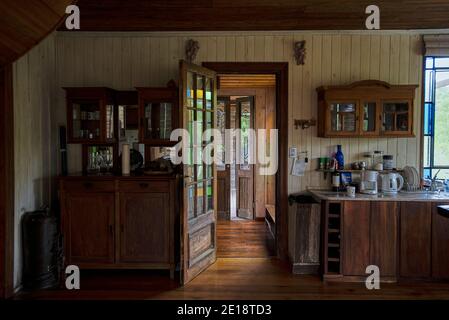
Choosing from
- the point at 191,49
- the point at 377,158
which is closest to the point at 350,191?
Result: the point at 377,158

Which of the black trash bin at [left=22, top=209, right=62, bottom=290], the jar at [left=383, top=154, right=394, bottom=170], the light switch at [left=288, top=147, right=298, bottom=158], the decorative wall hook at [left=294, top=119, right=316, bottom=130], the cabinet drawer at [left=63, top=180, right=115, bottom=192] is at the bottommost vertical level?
the black trash bin at [left=22, top=209, right=62, bottom=290]

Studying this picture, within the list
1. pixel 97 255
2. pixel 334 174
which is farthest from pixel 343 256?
pixel 97 255

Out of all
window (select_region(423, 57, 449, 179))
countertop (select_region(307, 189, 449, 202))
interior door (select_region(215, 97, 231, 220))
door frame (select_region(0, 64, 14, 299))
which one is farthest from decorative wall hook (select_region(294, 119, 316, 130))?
door frame (select_region(0, 64, 14, 299))

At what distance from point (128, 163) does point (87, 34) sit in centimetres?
156

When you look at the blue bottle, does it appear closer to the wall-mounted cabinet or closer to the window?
the wall-mounted cabinet

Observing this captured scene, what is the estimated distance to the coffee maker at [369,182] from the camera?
13.3ft

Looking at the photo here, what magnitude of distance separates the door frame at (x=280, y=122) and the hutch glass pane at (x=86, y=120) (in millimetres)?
1329

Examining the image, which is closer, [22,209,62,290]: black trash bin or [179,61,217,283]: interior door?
[22,209,62,290]: black trash bin

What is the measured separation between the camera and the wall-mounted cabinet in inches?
158

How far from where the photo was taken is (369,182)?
4070 millimetres

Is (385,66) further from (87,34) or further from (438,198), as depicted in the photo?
(87,34)

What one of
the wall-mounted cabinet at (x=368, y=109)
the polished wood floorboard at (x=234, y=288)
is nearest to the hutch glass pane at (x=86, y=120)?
the polished wood floorboard at (x=234, y=288)

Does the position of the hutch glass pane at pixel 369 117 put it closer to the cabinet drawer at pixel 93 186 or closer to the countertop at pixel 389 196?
the countertop at pixel 389 196

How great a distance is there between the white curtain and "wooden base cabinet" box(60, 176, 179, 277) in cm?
315
